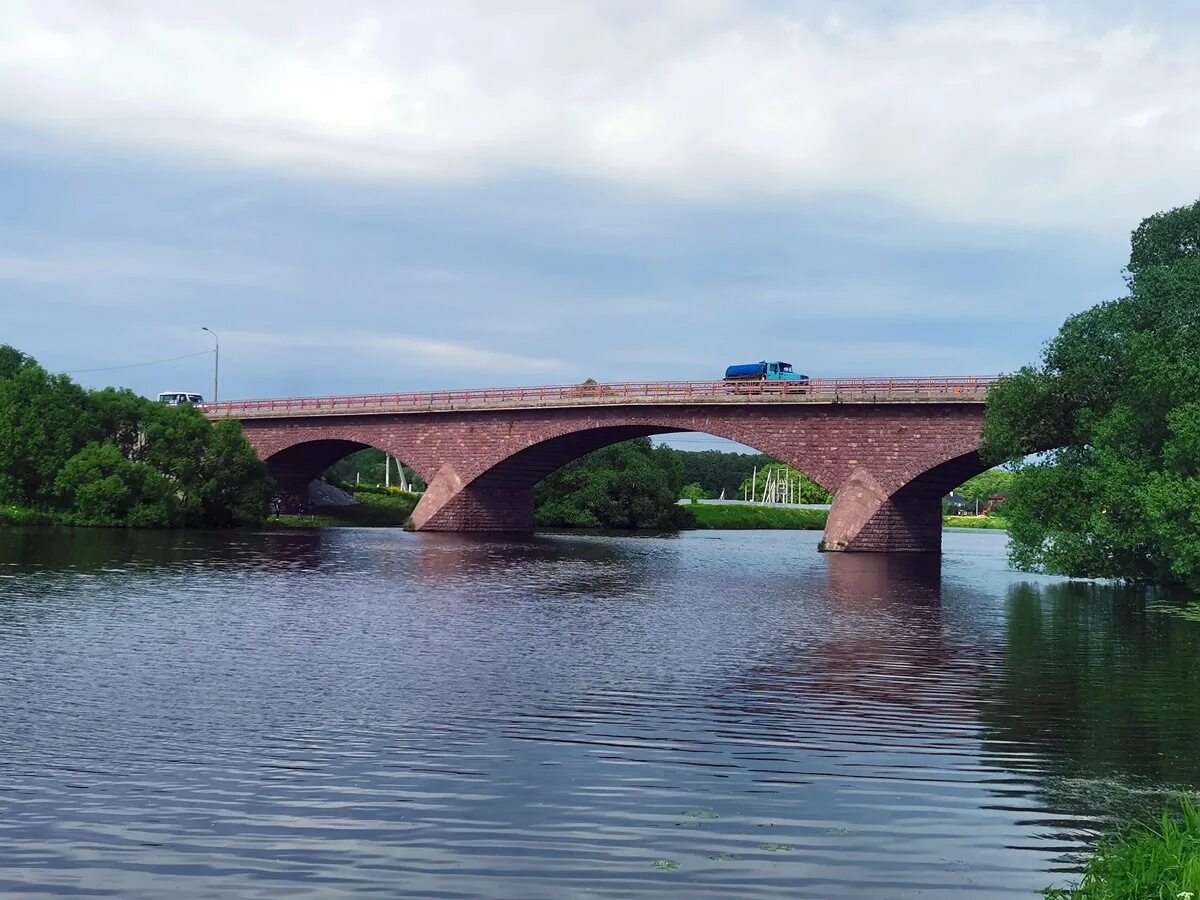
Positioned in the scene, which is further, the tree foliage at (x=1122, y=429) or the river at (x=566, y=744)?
the tree foliage at (x=1122, y=429)

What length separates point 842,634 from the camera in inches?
1121

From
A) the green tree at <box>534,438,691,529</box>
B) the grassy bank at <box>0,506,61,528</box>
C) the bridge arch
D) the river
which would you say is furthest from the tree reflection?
the green tree at <box>534,438,691,529</box>

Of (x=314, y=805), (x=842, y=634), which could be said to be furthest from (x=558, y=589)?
(x=314, y=805)

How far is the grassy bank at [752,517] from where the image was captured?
364ft

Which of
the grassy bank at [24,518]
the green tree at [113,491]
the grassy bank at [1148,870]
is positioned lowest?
the grassy bank at [1148,870]

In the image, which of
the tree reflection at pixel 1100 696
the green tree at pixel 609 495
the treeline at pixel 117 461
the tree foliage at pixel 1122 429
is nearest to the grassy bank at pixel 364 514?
the treeline at pixel 117 461

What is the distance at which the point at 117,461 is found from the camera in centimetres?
7175

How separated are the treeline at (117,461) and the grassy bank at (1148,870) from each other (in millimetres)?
68196

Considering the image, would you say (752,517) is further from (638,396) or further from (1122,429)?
(1122,429)

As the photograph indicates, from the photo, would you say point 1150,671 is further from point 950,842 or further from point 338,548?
point 338,548

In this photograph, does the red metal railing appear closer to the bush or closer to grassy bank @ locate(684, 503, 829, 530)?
grassy bank @ locate(684, 503, 829, 530)

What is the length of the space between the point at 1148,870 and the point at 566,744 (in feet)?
26.4

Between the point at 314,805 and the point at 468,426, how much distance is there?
65.7 meters

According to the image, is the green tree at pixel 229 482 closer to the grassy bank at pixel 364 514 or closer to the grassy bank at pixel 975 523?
the grassy bank at pixel 364 514
